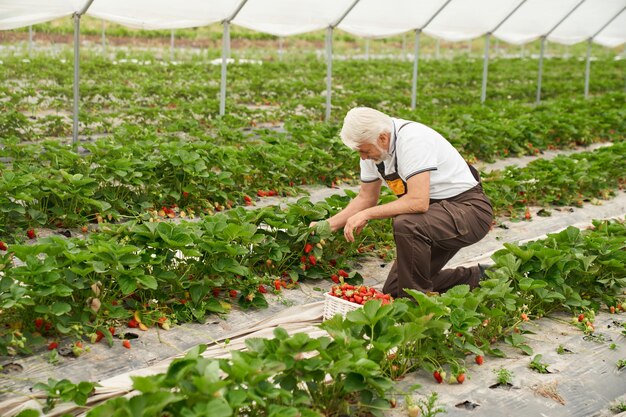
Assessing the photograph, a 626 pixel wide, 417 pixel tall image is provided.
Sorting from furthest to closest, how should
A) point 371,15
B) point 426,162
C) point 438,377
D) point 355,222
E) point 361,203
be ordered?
point 371,15 → point 361,203 → point 355,222 → point 426,162 → point 438,377

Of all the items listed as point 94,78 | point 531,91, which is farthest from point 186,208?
point 531,91

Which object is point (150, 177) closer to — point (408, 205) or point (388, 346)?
point (408, 205)

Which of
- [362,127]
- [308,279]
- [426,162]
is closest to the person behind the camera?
[362,127]

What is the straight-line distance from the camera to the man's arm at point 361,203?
4600mm

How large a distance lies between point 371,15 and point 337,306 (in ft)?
24.8

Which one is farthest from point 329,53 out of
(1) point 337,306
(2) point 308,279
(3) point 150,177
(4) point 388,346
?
(4) point 388,346

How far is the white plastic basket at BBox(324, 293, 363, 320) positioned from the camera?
3981mm

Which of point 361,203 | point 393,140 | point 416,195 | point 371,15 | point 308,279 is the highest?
point 371,15

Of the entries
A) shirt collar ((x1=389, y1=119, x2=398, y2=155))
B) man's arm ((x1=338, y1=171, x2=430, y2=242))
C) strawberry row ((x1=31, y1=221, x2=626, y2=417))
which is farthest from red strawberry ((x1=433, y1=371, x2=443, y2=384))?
shirt collar ((x1=389, y1=119, x2=398, y2=155))

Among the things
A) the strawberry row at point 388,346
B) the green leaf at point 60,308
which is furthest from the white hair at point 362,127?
the green leaf at point 60,308

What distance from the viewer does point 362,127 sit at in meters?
4.08

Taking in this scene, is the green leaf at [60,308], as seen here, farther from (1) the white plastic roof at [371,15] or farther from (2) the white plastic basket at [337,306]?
(1) the white plastic roof at [371,15]

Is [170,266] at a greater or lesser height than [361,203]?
lesser

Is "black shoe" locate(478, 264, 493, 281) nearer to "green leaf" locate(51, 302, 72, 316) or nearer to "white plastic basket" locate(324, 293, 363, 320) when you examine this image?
"white plastic basket" locate(324, 293, 363, 320)
